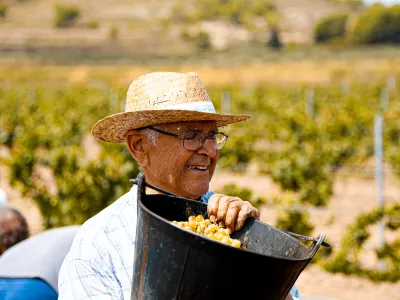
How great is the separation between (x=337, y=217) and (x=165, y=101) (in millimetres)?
7224

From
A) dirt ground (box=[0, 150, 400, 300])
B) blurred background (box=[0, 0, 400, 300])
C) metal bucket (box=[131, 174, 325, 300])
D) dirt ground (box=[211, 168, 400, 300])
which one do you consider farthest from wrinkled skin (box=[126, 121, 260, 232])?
dirt ground (box=[0, 150, 400, 300])

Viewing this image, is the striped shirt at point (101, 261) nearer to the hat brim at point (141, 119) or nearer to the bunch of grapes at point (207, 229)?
the bunch of grapes at point (207, 229)

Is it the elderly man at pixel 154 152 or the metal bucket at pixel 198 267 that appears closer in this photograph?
the metal bucket at pixel 198 267

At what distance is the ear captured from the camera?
2.03 meters

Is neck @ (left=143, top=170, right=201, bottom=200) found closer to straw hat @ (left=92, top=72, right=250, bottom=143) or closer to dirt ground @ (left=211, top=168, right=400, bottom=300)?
straw hat @ (left=92, top=72, right=250, bottom=143)

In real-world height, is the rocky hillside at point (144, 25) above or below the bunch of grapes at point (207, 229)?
above

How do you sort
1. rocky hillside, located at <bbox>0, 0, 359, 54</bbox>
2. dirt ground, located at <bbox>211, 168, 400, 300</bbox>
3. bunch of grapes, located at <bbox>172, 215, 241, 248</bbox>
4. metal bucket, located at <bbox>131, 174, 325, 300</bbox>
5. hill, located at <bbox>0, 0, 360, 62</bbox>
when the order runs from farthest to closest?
1. rocky hillside, located at <bbox>0, 0, 359, 54</bbox>
2. hill, located at <bbox>0, 0, 360, 62</bbox>
3. dirt ground, located at <bbox>211, 168, 400, 300</bbox>
4. bunch of grapes, located at <bbox>172, 215, 241, 248</bbox>
5. metal bucket, located at <bbox>131, 174, 325, 300</bbox>

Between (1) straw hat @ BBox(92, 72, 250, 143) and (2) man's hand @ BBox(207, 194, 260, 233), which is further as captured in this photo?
(1) straw hat @ BBox(92, 72, 250, 143)

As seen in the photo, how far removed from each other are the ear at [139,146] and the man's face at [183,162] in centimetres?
7

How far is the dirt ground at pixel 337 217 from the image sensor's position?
6.06 meters


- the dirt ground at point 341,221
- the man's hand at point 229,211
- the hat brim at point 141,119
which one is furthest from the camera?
the dirt ground at point 341,221

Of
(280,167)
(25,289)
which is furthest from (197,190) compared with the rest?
(280,167)

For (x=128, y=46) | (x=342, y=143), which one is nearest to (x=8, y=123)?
(x=342, y=143)

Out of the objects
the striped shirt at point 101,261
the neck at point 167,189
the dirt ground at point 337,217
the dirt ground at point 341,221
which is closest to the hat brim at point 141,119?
the neck at point 167,189
